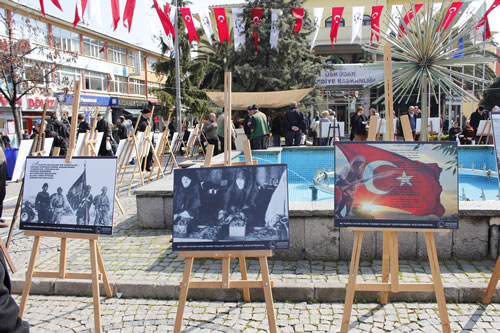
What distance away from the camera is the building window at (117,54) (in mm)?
40438

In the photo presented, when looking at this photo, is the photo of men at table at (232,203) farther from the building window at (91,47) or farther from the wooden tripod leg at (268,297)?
the building window at (91,47)

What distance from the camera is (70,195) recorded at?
3.59m

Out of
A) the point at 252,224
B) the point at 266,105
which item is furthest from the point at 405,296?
the point at 266,105

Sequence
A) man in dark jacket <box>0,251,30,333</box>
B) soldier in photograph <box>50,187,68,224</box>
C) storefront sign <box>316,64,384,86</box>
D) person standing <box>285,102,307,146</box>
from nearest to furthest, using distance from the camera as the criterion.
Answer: man in dark jacket <box>0,251,30,333</box> < soldier in photograph <box>50,187,68,224</box> < person standing <box>285,102,307,146</box> < storefront sign <box>316,64,384,86</box>

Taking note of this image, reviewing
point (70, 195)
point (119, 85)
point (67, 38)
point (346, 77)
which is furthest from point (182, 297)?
point (119, 85)

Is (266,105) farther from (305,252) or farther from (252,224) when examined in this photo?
(252,224)

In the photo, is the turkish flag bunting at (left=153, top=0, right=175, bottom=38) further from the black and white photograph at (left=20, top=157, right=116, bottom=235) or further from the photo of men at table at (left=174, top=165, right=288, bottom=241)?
the photo of men at table at (left=174, top=165, right=288, bottom=241)

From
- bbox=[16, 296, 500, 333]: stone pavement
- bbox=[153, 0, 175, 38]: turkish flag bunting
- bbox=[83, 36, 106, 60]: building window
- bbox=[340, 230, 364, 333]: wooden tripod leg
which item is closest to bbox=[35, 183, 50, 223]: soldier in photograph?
bbox=[16, 296, 500, 333]: stone pavement

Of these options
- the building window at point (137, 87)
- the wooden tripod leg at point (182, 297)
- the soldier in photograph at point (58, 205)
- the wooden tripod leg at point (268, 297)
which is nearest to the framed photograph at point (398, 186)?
the wooden tripod leg at point (268, 297)

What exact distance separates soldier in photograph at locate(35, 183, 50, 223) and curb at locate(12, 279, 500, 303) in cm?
96

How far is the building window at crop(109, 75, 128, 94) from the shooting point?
133 ft

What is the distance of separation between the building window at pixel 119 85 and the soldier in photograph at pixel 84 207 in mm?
39525

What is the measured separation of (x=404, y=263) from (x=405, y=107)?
28.3m

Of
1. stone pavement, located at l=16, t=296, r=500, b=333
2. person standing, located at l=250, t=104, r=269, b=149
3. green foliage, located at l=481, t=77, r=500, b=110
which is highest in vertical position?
green foliage, located at l=481, t=77, r=500, b=110
